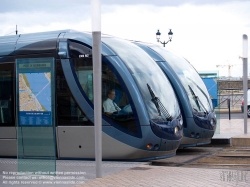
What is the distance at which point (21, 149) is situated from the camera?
1094 cm

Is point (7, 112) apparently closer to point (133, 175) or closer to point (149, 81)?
point (149, 81)

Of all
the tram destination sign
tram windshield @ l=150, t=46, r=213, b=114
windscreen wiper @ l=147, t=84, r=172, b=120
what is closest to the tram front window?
windscreen wiper @ l=147, t=84, r=172, b=120

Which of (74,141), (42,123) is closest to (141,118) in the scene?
(74,141)

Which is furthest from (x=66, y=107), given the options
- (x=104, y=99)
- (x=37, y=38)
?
(x=37, y=38)

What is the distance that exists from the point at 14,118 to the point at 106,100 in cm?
224

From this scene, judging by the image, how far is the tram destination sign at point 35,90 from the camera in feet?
35.3

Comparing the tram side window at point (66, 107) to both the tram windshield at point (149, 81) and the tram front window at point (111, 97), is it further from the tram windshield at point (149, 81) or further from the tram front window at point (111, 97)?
the tram windshield at point (149, 81)

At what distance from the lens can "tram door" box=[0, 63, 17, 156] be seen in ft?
45.2

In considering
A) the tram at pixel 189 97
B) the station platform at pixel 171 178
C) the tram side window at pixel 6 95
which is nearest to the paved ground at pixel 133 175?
the station platform at pixel 171 178

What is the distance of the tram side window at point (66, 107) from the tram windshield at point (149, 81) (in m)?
1.28

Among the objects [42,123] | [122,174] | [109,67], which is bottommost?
[122,174]

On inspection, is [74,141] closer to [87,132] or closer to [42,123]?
[87,132]

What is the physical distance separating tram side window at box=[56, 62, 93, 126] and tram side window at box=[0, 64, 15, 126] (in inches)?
47.9

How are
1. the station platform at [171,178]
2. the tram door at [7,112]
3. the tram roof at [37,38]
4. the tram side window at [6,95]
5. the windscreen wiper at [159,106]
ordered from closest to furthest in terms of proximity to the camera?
the station platform at [171,178] < the windscreen wiper at [159,106] < the tram roof at [37,38] < the tram door at [7,112] < the tram side window at [6,95]
